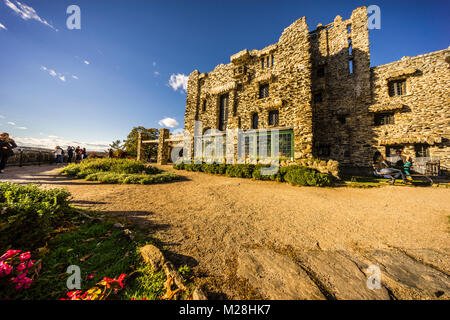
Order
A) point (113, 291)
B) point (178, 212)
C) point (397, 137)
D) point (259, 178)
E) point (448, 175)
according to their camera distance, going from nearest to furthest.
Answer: point (113, 291)
point (178, 212)
point (259, 178)
point (448, 175)
point (397, 137)

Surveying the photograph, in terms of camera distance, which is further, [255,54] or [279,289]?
[255,54]

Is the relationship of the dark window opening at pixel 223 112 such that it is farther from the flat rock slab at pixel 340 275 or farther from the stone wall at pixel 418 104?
the flat rock slab at pixel 340 275

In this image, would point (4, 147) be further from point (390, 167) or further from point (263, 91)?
point (390, 167)

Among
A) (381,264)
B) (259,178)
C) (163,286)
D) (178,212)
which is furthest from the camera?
(259,178)

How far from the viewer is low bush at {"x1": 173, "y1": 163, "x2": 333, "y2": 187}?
22.3 feet

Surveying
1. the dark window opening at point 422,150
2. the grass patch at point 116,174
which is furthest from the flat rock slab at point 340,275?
the dark window opening at point 422,150

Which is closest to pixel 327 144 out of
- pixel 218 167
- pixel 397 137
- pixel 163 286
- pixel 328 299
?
pixel 397 137

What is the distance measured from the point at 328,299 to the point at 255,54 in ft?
56.2

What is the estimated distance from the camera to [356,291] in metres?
1.52

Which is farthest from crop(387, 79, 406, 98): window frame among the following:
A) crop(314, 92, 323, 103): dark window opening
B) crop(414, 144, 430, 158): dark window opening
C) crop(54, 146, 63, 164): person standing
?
crop(54, 146, 63, 164): person standing

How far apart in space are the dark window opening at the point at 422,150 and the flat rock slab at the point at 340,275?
619 inches

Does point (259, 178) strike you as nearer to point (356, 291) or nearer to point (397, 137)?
point (356, 291)

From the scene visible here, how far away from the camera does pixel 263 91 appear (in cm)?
1368

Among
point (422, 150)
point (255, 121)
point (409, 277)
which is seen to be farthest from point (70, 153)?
point (422, 150)
